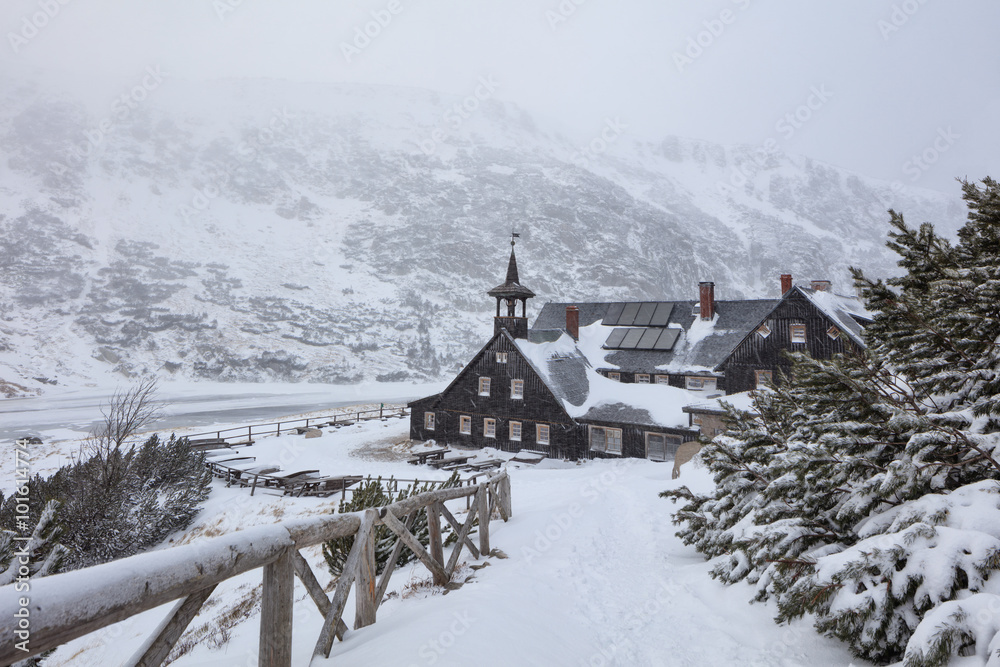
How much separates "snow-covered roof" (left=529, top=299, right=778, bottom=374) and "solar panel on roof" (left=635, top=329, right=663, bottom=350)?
1.09 ft

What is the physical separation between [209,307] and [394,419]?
6694 centimetres

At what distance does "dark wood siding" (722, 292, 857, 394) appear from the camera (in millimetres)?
23039

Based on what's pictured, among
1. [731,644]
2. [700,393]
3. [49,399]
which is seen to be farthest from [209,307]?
[731,644]

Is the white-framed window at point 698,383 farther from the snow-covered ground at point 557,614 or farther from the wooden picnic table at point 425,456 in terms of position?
the snow-covered ground at point 557,614

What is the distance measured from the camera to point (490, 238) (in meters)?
124

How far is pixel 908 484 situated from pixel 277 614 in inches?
196

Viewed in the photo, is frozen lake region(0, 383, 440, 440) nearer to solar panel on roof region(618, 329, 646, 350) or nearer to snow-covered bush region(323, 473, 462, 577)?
solar panel on roof region(618, 329, 646, 350)

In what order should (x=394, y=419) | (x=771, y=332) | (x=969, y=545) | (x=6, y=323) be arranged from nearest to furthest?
1. (x=969, y=545)
2. (x=771, y=332)
3. (x=394, y=419)
4. (x=6, y=323)

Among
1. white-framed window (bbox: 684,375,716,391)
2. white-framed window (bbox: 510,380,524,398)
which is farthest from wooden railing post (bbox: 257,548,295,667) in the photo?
white-framed window (bbox: 684,375,716,391)

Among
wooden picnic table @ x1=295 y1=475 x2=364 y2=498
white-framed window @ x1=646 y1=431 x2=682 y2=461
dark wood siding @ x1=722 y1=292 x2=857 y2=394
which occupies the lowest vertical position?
wooden picnic table @ x1=295 y1=475 x2=364 y2=498

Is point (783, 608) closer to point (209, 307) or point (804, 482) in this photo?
point (804, 482)

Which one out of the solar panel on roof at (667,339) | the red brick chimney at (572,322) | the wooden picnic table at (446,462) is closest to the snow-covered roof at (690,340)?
the solar panel on roof at (667,339)

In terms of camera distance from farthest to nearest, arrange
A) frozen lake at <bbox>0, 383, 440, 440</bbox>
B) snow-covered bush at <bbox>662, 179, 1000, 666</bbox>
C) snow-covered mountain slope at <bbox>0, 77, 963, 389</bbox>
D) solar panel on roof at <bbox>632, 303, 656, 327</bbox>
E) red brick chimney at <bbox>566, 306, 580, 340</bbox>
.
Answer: snow-covered mountain slope at <bbox>0, 77, 963, 389</bbox>
frozen lake at <bbox>0, 383, 440, 440</bbox>
solar panel on roof at <bbox>632, 303, 656, 327</bbox>
red brick chimney at <bbox>566, 306, 580, 340</bbox>
snow-covered bush at <bbox>662, 179, 1000, 666</bbox>

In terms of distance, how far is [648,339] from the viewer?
103ft
